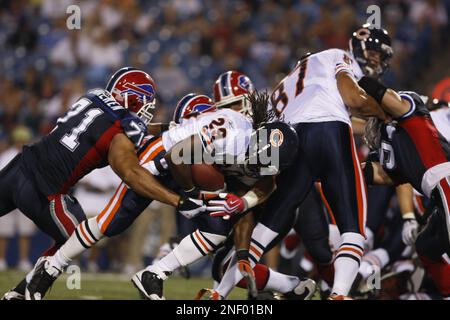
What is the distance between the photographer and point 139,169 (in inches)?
220

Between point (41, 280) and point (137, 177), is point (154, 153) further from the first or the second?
point (41, 280)

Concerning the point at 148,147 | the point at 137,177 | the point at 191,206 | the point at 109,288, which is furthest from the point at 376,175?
the point at 109,288

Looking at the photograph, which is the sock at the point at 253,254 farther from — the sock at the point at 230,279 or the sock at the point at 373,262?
the sock at the point at 373,262

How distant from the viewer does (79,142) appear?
19.0ft

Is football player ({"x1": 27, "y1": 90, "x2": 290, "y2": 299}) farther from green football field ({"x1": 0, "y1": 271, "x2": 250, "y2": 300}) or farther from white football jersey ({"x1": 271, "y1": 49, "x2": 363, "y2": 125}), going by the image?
green football field ({"x1": 0, "y1": 271, "x2": 250, "y2": 300})

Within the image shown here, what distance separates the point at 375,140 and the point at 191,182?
1.37 metres

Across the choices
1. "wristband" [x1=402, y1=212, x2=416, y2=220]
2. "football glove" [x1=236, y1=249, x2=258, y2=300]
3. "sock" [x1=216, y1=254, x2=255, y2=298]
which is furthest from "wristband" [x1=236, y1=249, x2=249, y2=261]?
"wristband" [x1=402, y1=212, x2=416, y2=220]

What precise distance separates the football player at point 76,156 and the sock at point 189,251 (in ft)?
1.30

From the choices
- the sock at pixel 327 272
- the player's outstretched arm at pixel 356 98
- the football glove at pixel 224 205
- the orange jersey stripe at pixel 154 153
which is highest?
the player's outstretched arm at pixel 356 98

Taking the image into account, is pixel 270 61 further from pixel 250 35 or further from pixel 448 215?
pixel 448 215

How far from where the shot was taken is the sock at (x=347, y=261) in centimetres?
555

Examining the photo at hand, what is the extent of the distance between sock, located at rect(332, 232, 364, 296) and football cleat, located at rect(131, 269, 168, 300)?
3.67ft

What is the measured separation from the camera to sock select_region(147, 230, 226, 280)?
5652 mm

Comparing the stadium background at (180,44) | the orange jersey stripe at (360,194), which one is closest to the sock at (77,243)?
the orange jersey stripe at (360,194)
